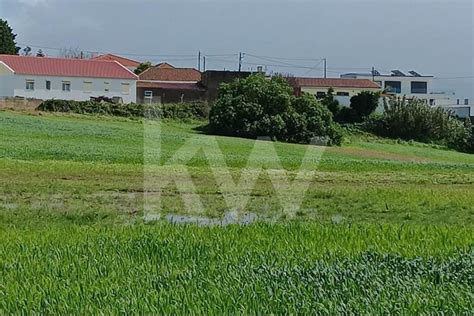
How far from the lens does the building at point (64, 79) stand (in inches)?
2741

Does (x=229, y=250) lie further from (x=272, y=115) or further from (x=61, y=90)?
(x=61, y=90)

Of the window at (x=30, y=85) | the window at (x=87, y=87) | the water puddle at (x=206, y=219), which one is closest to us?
the water puddle at (x=206, y=219)

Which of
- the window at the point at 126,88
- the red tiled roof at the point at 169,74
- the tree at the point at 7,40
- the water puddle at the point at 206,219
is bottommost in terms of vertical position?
the water puddle at the point at 206,219

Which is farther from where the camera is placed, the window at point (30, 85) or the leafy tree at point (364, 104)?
the window at point (30, 85)

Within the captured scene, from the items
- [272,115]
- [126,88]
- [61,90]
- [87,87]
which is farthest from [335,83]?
[272,115]

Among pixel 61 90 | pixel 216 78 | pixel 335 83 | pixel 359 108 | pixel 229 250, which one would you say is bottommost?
pixel 229 250

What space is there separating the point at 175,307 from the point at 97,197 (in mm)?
10180

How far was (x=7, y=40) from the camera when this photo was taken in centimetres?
8238

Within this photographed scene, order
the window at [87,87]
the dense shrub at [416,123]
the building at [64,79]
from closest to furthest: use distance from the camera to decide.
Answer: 1. the dense shrub at [416,123]
2. the building at [64,79]
3. the window at [87,87]

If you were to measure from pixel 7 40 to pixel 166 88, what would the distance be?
2357 centimetres

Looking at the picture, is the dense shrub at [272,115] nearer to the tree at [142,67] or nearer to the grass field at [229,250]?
the grass field at [229,250]

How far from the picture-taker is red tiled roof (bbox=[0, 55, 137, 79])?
70438 millimetres
